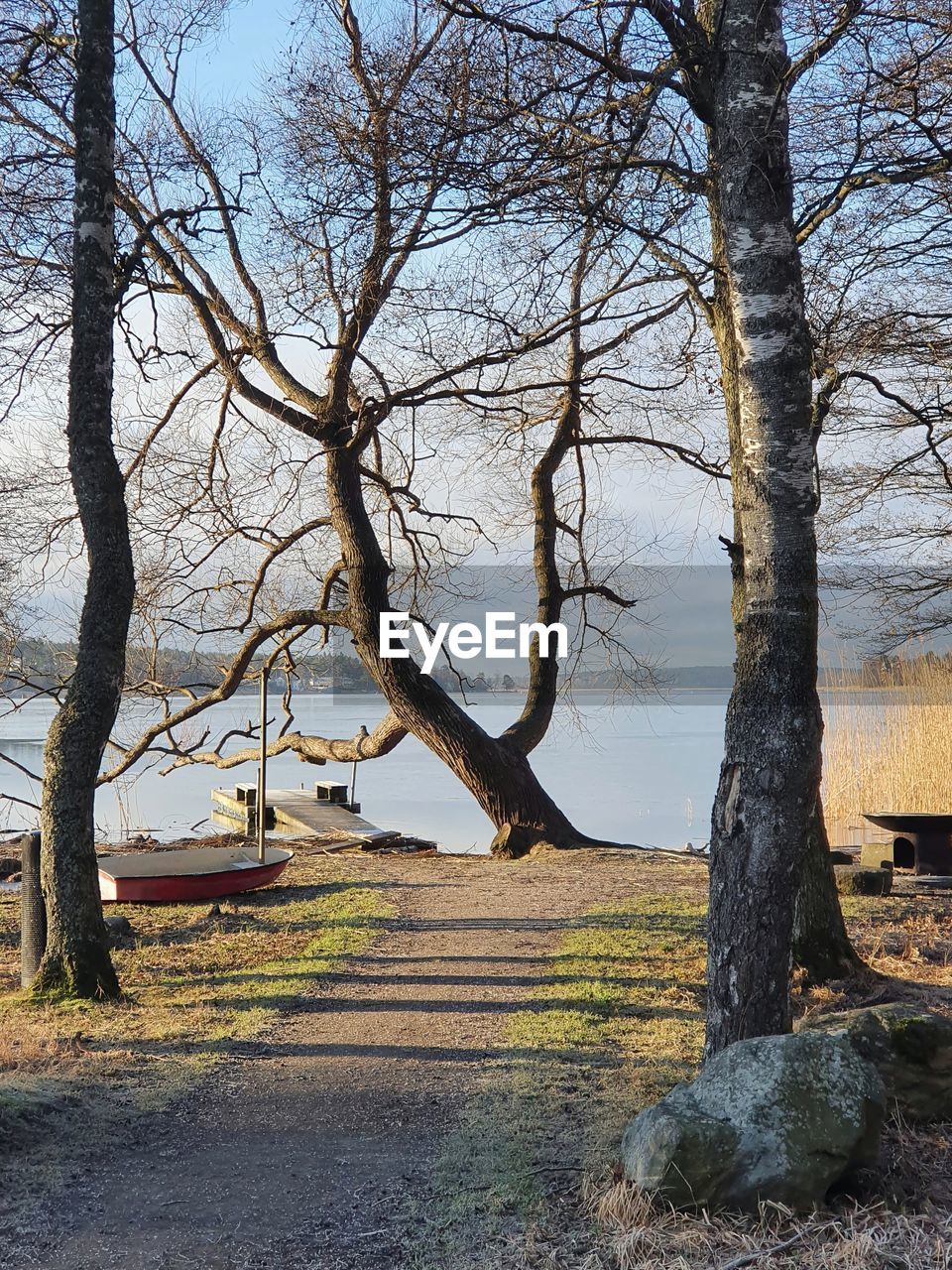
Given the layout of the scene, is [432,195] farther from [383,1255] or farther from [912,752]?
[912,752]

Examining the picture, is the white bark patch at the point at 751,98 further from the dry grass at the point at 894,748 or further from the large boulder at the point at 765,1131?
the dry grass at the point at 894,748

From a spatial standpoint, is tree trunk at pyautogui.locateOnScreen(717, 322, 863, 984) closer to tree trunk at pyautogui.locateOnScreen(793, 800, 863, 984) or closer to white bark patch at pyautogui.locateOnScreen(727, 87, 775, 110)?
tree trunk at pyautogui.locateOnScreen(793, 800, 863, 984)

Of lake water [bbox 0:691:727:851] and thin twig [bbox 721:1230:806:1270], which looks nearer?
thin twig [bbox 721:1230:806:1270]

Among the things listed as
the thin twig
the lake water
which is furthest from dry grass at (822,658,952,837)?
the thin twig

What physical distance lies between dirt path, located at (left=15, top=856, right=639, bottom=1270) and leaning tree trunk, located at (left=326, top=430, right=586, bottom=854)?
13.8ft

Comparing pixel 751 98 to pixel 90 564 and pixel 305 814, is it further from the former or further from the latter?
pixel 305 814

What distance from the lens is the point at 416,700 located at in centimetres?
1138

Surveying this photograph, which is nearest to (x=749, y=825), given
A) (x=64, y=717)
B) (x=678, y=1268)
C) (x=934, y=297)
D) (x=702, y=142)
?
(x=678, y=1268)

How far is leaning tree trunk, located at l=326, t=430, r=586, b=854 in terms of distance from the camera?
11.2m

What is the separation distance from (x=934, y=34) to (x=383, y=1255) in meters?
5.69

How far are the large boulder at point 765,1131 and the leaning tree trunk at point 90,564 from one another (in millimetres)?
3650

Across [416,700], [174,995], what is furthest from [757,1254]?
[416,700]

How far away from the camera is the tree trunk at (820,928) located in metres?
6.00

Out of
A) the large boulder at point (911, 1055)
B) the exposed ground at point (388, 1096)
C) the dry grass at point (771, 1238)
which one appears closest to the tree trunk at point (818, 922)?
the exposed ground at point (388, 1096)
